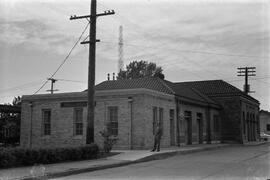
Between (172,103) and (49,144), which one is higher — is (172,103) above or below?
above

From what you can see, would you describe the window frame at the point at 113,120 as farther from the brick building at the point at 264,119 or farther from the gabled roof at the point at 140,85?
the brick building at the point at 264,119

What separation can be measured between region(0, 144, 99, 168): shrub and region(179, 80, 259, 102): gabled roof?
27443mm

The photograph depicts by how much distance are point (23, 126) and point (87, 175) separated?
58.3 ft

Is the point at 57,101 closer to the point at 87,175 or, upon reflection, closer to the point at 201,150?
the point at 201,150

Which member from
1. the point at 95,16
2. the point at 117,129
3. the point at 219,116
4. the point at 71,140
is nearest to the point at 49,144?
the point at 71,140

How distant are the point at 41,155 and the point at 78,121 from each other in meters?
12.6

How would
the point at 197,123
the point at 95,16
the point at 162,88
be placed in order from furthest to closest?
the point at 197,123, the point at 162,88, the point at 95,16

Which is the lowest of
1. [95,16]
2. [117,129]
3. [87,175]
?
[87,175]

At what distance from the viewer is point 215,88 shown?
4647 centimetres

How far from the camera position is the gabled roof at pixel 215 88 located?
45191 millimetres

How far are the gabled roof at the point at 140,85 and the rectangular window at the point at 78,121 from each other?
5.29 m

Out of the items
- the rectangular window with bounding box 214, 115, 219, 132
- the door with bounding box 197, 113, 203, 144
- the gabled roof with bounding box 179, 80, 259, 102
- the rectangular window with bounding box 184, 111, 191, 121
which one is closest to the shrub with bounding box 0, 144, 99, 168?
the rectangular window with bounding box 184, 111, 191, 121

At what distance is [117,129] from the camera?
27.6 m

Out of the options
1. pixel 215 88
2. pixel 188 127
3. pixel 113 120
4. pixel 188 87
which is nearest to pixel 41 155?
pixel 113 120
